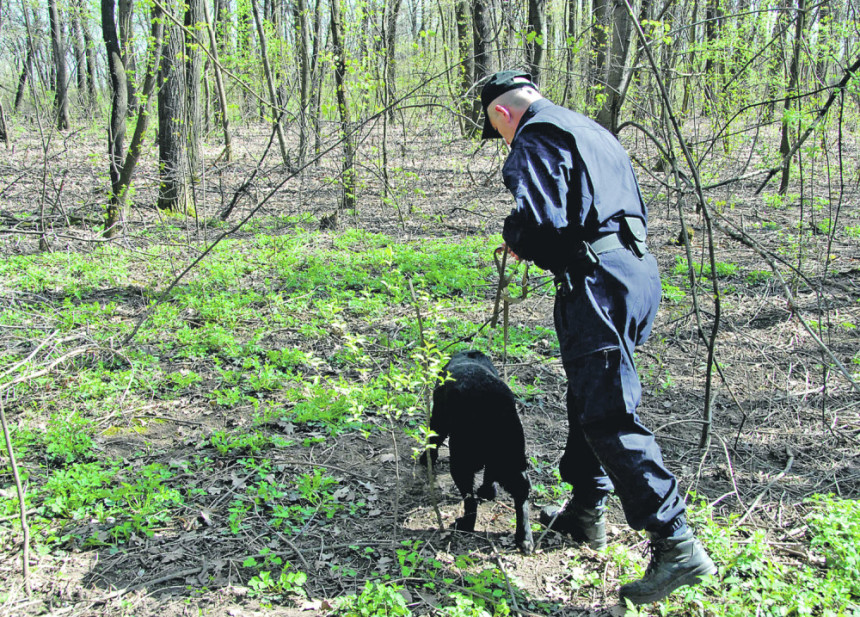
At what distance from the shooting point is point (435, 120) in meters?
12.4

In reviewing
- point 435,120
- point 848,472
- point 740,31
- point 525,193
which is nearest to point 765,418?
point 848,472

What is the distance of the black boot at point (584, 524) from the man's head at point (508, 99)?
1921mm

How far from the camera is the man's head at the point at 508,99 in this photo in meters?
2.74

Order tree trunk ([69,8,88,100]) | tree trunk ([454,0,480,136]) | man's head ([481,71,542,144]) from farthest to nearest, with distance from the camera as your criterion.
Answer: tree trunk ([454,0,480,136])
tree trunk ([69,8,88,100])
man's head ([481,71,542,144])

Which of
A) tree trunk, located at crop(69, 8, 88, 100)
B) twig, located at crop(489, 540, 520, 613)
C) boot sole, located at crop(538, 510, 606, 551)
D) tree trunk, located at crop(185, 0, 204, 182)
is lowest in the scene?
twig, located at crop(489, 540, 520, 613)

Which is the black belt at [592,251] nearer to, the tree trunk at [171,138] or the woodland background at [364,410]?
the woodland background at [364,410]

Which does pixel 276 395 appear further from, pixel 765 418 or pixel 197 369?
pixel 765 418

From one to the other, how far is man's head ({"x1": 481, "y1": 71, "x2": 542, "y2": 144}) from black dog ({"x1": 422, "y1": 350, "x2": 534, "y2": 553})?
1298 mm

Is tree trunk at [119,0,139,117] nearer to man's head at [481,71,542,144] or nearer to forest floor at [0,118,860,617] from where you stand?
forest floor at [0,118,860,617]

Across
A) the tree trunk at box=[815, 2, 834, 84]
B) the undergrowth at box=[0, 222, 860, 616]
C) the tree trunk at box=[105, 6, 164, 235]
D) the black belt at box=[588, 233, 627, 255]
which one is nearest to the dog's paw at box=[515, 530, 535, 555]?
the undergrowth at box=[0, 222, 860, 616]

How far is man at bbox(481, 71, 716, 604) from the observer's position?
7.73 ft

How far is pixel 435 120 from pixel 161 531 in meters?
11.0

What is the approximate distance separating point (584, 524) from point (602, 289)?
125 centimetres

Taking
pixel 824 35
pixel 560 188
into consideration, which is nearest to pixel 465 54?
pixel 824 35
